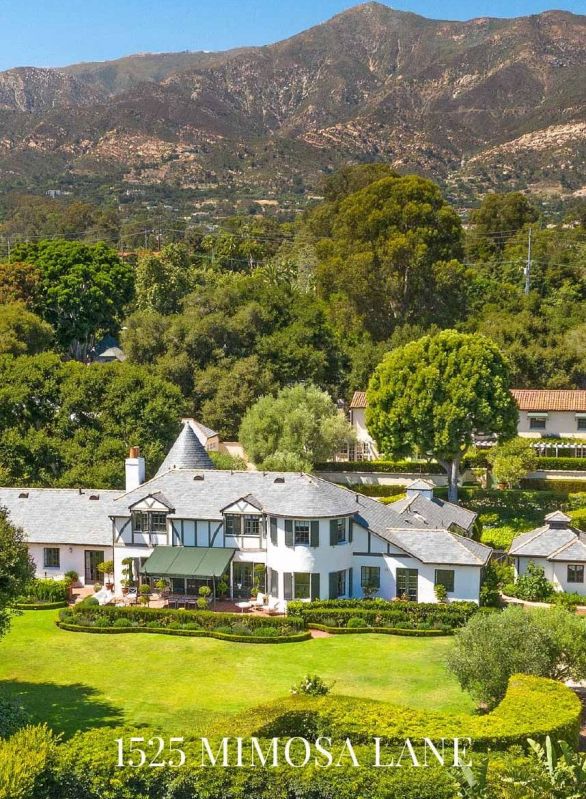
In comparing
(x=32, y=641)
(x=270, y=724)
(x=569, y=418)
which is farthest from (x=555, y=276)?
(x=270, y=724)

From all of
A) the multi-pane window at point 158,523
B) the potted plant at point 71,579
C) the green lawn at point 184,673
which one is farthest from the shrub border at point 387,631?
the potted plant at point 71,579

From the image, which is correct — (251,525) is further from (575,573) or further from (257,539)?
(575,573)

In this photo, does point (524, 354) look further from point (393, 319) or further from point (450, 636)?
point (450, 636)

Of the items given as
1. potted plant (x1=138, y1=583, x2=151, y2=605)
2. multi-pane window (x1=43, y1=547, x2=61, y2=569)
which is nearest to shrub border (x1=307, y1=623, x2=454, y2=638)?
potted plant (x1=138, y1=583, x2=151, y2=605)

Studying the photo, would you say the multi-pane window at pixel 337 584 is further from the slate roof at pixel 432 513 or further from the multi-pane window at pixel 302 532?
the slate roof at pixel 432 513

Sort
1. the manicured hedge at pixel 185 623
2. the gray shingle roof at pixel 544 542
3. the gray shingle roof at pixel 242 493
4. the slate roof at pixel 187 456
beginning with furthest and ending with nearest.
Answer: the slate roof at pixel 187 456, the gray shingle roof at pixel 544 542, the gray shingle roof at pixel 242 493, the manicured hedge at pixel 185 623

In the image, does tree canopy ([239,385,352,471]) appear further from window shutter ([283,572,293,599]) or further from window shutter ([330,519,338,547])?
window shutter ([283,572,293,599])

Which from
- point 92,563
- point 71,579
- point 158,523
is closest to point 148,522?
point 158,523
